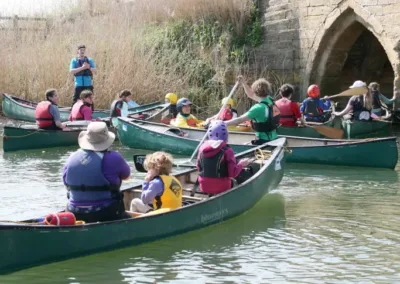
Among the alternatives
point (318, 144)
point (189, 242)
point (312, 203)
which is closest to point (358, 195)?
point (312, 203)

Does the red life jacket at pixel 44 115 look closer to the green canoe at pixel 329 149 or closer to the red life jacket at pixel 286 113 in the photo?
the green canoe at pixel 329 149

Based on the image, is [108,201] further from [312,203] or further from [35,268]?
[312,203]

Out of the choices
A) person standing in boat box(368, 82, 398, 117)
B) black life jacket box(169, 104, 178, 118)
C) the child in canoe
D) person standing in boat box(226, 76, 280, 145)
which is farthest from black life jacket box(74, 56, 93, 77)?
the child in canoe

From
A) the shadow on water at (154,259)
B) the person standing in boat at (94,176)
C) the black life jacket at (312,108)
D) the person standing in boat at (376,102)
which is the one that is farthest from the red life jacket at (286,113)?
the person standing in boat at (94,176)

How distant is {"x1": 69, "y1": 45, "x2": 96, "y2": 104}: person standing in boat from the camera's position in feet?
56.0

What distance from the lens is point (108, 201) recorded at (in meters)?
7.57

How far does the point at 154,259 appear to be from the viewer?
25.7ft

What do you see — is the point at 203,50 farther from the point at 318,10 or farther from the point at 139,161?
the point at 139,161

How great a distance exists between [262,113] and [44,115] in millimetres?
4605

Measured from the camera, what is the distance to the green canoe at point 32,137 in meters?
14.9

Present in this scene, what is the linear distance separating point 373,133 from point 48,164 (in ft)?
20.4

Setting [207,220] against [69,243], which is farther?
[207,220]

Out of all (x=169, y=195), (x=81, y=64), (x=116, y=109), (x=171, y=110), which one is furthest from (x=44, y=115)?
(x=169, y=195)

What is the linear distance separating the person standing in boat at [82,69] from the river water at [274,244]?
5305 millimetres
